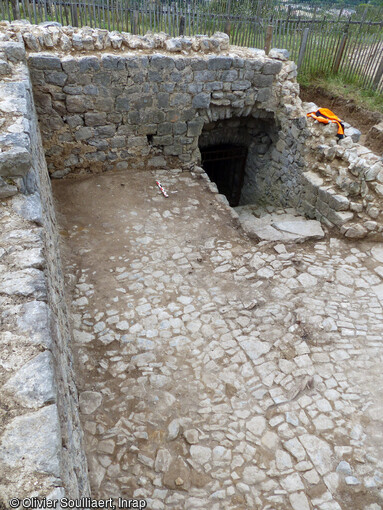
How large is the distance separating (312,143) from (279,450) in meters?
4.87

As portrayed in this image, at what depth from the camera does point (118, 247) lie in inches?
191

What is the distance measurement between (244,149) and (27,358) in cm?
733

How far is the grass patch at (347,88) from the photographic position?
9.79 meters

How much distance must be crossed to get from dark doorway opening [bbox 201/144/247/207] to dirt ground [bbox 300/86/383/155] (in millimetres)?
3065

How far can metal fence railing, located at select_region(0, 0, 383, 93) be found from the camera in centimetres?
904

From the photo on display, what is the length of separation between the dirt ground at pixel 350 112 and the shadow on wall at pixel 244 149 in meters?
2.94

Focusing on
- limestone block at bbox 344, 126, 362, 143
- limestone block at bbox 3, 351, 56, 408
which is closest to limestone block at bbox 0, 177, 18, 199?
limestone block at bbox 3, 351, 56, 408

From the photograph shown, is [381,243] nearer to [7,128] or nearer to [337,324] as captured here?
[337,324]

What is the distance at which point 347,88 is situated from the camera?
10.4 m

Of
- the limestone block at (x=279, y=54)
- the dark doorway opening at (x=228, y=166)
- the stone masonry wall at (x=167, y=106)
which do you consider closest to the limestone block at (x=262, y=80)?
the stone masonry wall at (x=167, y=106)

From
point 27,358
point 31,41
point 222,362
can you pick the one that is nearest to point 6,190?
point 27,358

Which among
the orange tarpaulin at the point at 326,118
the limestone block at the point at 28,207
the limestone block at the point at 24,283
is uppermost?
the limestone block at the point at 28,207

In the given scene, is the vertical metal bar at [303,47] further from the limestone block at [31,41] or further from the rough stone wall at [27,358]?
the rough stone wall at [27,358]

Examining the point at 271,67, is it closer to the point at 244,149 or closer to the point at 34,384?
the point at 244,149
